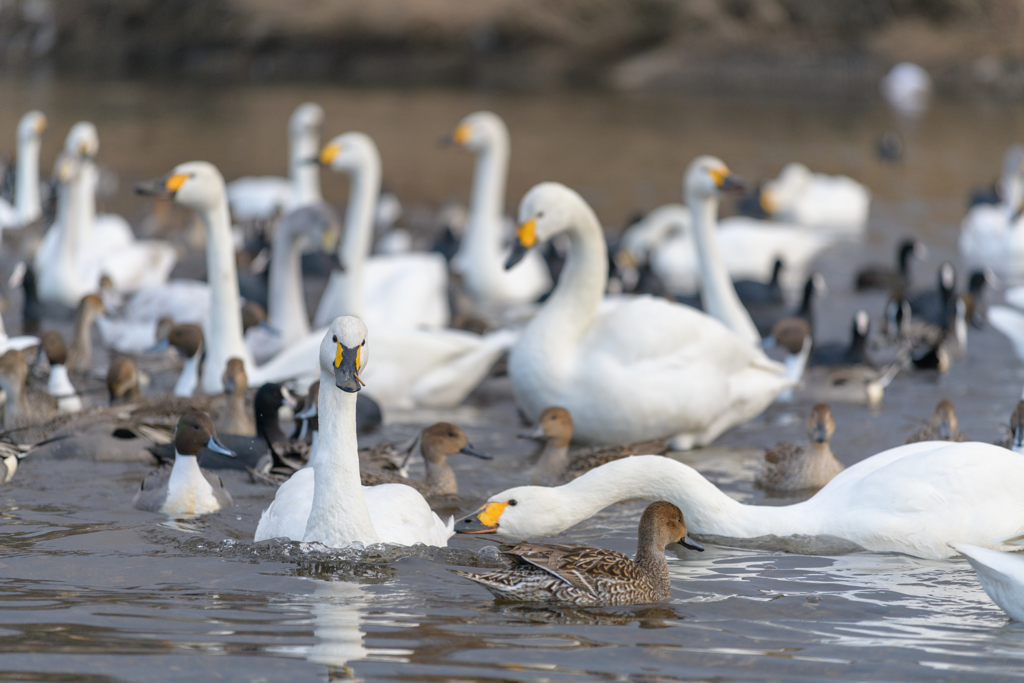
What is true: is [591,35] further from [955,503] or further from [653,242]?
[955,503]

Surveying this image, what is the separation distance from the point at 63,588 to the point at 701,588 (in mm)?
2466

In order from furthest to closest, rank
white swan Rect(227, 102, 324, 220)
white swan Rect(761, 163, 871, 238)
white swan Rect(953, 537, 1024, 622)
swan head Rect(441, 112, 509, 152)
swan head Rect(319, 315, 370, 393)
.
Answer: white swan Rect(761, 163, 871, 238) → white swan Rect(227, 102, 324, 220) → swan head Rect(441, 112, 509, 152) → swan head Rect(319, 315, 370, 393) → white swan Rect(953, 537, 1024, 622)

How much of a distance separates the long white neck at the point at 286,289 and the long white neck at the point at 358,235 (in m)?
0.42

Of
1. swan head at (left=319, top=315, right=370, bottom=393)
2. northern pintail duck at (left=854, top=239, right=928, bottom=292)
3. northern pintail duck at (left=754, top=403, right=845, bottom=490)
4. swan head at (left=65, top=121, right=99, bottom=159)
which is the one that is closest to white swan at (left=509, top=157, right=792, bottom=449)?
northern pintail duck at (left=754, top=403, right=845, bottom=490)

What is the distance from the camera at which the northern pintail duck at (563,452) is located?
24.9ft

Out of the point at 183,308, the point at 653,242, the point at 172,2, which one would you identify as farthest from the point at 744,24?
the point at 183,308

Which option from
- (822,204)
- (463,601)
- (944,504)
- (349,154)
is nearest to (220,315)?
(349,154)

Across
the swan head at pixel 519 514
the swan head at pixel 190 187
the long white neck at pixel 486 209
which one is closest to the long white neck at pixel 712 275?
the long white neck at pixel 486 209

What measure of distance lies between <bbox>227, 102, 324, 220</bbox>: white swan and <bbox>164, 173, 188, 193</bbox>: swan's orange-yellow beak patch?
6.29m

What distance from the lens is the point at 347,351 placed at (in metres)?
5.46

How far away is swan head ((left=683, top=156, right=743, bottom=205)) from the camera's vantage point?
10117 millimetres

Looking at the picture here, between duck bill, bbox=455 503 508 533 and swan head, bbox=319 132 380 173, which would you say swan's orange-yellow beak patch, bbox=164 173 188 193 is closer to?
swan head, bbox=319 132 380 173

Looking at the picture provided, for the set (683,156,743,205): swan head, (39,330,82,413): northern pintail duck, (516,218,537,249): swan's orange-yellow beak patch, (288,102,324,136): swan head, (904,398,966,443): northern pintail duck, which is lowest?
(904,398,966,443): northern pintail duck

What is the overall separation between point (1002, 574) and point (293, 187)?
39.5 feet
